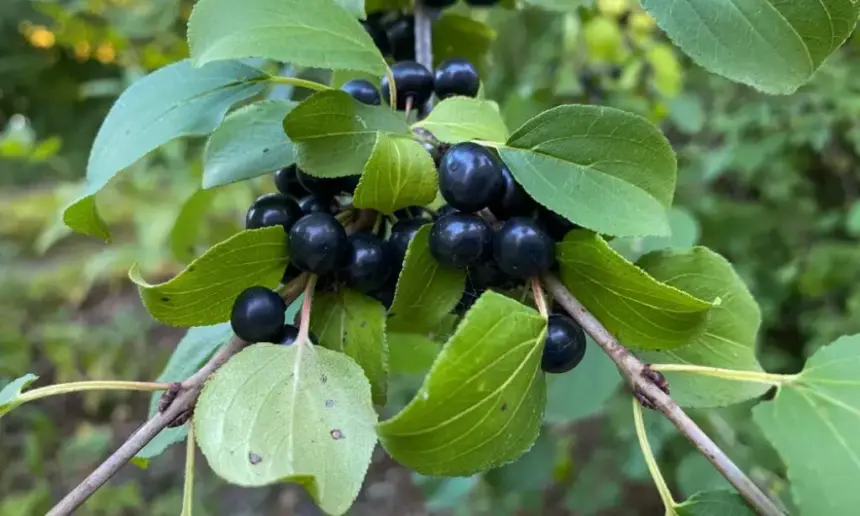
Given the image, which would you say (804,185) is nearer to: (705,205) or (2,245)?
(705,205)

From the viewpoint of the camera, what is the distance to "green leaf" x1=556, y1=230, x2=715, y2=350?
518 mm

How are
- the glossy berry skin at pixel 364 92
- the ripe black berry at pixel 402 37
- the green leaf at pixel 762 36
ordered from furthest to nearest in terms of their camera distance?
the ripe black berry at pixel 402 37 → the glossy berry skin at pixel 364 92 → the green leaf at pixel 762 36

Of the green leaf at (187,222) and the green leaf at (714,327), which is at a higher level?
the green leaf at (714,327)

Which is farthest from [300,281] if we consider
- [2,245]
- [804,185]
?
[2,245]

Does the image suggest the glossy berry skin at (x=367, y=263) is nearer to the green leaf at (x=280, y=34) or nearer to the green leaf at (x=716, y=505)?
the green leaf at (x=280, y=34)

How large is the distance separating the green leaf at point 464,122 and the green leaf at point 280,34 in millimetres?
65

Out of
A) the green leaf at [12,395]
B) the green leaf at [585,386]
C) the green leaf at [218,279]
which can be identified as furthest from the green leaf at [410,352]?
the green leaf at [12,395]

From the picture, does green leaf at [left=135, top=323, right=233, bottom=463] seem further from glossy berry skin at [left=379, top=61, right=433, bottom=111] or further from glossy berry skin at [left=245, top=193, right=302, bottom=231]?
glossy berry skin at [left=379, top=61, right=433, bottom=111]

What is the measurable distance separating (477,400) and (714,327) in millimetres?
280

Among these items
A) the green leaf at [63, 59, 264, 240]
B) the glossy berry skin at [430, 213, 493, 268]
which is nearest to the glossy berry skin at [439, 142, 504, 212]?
the glossy berry skin at [430, 213, 493, 268]

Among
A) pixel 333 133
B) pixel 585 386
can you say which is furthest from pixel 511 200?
pixel 585 386

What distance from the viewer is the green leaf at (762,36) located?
0.55m

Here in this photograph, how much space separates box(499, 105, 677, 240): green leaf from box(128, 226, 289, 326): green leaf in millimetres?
201

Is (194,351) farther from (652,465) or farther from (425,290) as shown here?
(652,465)
